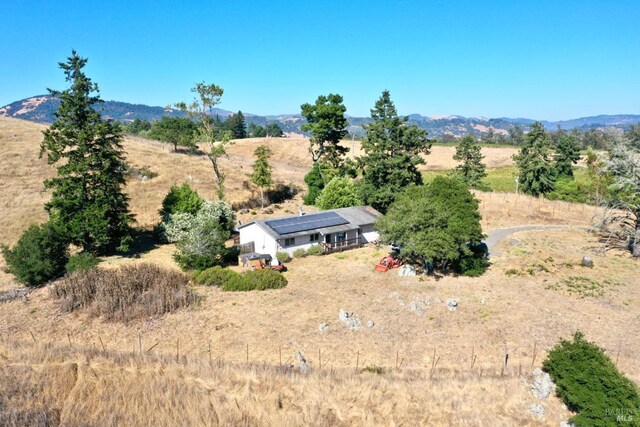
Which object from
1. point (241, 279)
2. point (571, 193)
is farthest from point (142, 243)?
point (571, 193)

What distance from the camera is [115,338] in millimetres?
26469

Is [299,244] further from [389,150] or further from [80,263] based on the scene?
[80,263]

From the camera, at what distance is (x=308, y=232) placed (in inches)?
1670

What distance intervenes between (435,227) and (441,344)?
11724mm

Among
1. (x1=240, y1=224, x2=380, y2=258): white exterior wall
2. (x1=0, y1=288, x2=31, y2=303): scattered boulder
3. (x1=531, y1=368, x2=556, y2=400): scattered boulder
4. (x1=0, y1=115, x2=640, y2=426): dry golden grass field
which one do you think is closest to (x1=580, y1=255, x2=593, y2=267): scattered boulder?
(x1=0, y1=115, x2=640, y2=426): dry golden grass field

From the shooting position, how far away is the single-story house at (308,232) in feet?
136

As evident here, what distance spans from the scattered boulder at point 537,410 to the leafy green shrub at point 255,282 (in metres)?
20.0

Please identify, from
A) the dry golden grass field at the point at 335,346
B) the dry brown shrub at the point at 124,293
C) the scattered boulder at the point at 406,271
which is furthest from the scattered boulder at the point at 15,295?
the scattered boulder at the point at 406,271

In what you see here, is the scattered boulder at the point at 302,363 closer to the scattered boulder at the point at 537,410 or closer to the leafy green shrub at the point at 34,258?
the scattered boulder at the point at 537,410

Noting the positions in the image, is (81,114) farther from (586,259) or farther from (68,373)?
(586,259)

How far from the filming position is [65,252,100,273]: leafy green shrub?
117 ft

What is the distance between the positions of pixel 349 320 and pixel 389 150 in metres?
29.1

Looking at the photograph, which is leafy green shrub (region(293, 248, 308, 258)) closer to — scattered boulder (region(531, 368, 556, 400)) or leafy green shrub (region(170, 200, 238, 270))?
leafy green shrub (region(170, 200, 238, 270))

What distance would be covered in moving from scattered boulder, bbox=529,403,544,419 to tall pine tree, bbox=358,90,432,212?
32.2m
